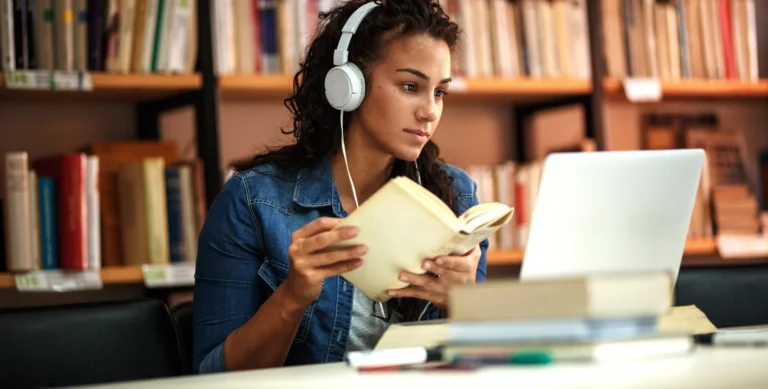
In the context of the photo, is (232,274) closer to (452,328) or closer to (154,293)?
(452,328)

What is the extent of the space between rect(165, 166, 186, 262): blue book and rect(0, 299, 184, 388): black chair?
98 centimetres

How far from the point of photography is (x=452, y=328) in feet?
2.60

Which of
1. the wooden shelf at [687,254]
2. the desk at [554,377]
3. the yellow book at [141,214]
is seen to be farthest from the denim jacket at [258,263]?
the wooden shelf at [687,254]

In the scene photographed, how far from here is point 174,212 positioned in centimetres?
224

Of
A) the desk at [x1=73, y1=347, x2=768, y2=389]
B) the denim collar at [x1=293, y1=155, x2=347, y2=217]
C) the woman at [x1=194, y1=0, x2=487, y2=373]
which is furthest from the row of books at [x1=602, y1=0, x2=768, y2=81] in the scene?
the desk at [x1=73, y1=347, x2=768, y2=389]

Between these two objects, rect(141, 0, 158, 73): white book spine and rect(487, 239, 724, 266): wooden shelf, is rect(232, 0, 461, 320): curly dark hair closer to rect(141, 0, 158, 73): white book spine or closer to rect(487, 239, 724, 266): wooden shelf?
rect(141, 0, 158, 73): white book spine

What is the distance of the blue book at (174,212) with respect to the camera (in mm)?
→ 2236

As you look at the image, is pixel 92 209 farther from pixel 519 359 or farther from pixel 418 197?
pixel 519 359

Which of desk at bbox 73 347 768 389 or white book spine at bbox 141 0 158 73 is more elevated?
white book spine at bbox 141 0 158 73

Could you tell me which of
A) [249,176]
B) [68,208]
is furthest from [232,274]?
[68,208]

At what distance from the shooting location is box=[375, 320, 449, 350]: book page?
3.22 feet

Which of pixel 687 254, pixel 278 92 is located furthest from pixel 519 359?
pixel 687 254

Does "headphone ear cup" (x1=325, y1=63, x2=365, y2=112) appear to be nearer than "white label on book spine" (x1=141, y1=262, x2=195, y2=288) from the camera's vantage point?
Yes

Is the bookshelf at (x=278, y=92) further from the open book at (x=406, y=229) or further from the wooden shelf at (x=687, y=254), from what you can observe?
the open book at (x=406, y=229)
